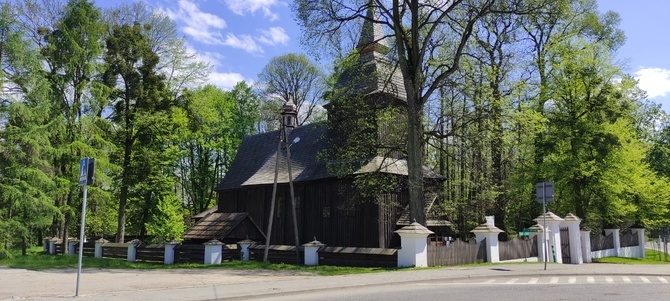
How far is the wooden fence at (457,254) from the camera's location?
17172 mm

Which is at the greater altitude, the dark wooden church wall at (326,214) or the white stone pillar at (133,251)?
the dark wooden church wall at (326,214)

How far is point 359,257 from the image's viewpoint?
1836 centimetres

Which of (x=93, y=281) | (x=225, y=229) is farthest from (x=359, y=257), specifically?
(x=225, y=229)

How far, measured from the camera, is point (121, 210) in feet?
105

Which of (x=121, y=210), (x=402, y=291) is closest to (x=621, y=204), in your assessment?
(x=402, y=291)

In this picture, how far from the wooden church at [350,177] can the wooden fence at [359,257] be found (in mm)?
3198

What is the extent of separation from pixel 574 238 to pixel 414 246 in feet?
27.8

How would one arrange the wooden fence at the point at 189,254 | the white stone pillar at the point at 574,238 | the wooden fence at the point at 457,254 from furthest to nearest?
1. the wooden fence at the point at 189,254
2. the white stone pillar at the point at 574,238
3. the wooden fence at the point at 457,254

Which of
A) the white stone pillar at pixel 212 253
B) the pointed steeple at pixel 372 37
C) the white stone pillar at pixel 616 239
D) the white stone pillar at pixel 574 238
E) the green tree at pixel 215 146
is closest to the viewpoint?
the white stone pillar at pixel 574 238

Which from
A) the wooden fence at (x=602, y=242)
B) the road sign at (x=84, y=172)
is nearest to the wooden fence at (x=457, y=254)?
the wooden fence at (x=602, y=242)

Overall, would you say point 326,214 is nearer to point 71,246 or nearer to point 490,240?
point 490,240

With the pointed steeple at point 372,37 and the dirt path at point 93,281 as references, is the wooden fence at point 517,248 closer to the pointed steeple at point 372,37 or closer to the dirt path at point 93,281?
Answer: the dirt path at point 93,281

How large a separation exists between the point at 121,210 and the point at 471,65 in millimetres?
23846

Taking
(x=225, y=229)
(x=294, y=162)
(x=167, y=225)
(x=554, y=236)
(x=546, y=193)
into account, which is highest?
(x=294, y=162)
